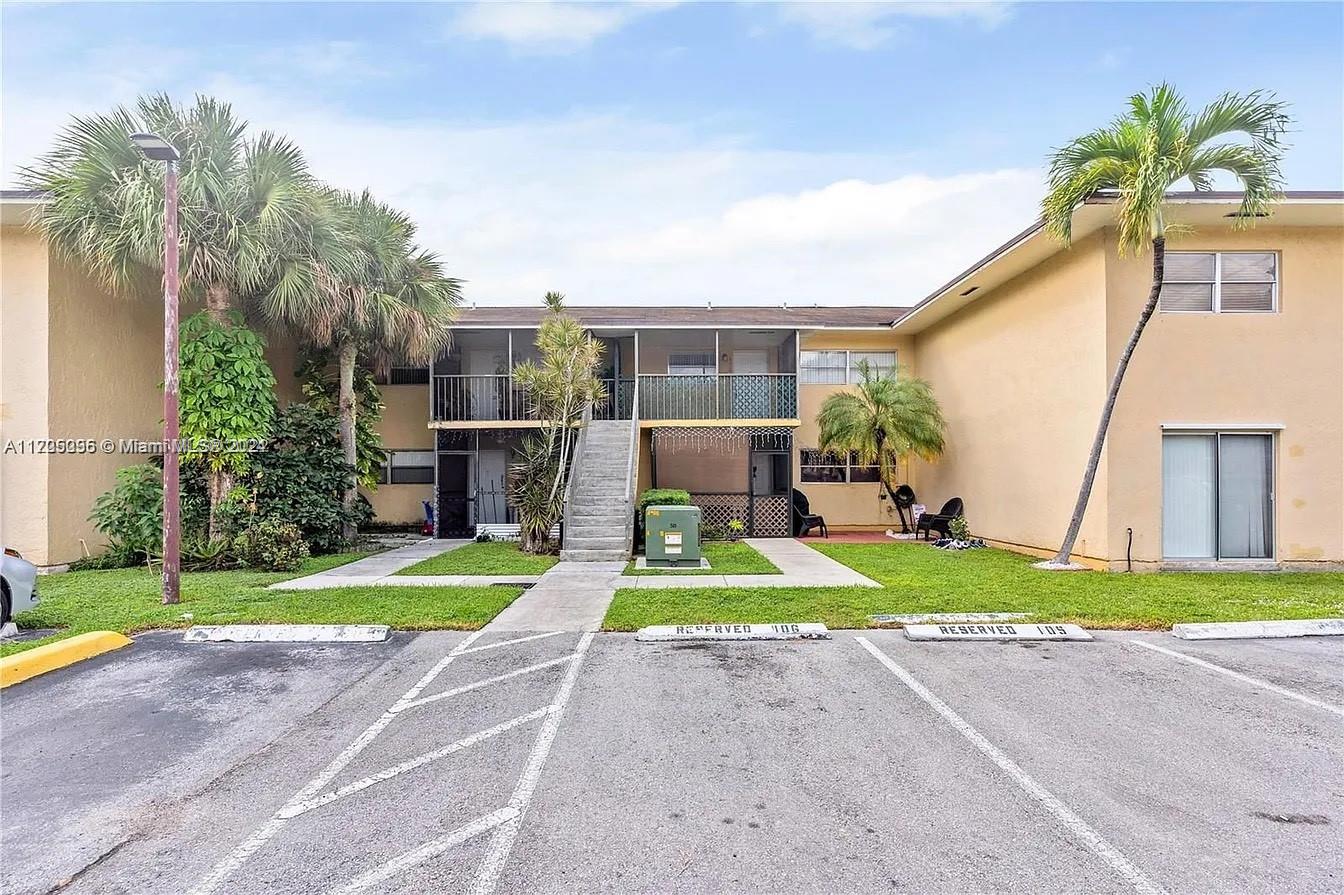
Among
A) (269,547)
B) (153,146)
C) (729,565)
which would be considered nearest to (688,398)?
(729,565)

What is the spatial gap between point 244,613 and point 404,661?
2841mm

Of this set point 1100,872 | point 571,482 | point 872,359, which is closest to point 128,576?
point 571,482

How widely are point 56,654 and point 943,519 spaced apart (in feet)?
49.6

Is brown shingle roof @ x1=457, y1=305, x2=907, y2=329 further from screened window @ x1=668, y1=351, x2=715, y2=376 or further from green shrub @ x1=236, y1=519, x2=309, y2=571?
green shrub @ x1=236, y1=519, x2=309, y2=571

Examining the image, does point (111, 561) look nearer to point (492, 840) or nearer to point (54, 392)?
point (54, 392)

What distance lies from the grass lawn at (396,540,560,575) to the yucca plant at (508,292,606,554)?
2.12 ft

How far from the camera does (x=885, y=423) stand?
50.7 ft

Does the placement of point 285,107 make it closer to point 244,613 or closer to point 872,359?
point 244,613

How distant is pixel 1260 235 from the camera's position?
10773mm

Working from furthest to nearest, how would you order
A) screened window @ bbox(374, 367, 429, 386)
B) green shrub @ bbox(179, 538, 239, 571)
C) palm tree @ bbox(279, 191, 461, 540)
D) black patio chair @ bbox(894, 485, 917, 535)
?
screened window @ bbox(374, 367, 429, 386) < black patio chair @ bbox(894, 485, 917, 535) < palm tree @ bbox(279, 191, 461, 540) < green shrub @ bbox(179, 538, 239, 571)

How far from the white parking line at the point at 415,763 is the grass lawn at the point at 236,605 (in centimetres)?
281

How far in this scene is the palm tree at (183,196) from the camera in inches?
400

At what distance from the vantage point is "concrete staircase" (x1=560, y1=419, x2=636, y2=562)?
12211 mm

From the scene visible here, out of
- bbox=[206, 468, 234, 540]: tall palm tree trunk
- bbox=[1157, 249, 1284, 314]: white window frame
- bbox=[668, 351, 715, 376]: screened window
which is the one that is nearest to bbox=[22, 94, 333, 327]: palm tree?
bbox=[206, 468, 234, 540]: tall palm tree trunk
